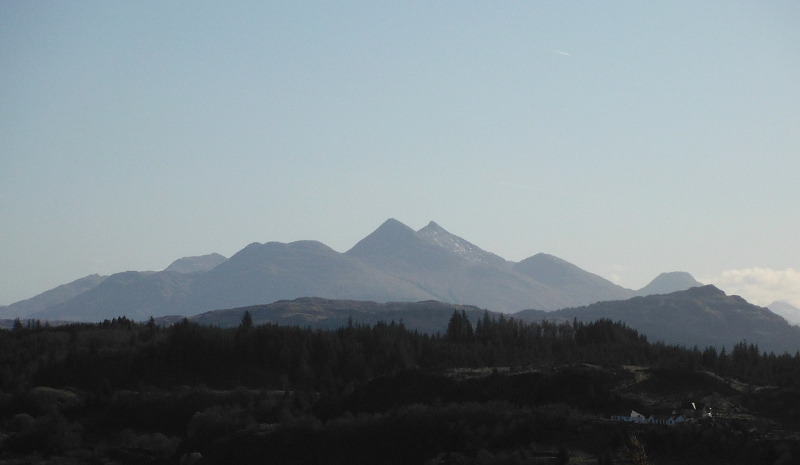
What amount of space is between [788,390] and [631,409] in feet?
75.5

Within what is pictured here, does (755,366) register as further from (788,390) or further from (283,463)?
(283,463)

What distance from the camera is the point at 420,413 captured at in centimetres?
12344

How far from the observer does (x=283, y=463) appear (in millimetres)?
118625

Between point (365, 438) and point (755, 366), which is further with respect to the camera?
point (755, 366)

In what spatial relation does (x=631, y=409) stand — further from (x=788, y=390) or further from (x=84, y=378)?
(x=84, y=378)

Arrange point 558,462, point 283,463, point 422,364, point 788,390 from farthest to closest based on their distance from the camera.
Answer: point 422,364
point 788,390
point 283,463
point 558,462

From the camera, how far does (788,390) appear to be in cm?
13550

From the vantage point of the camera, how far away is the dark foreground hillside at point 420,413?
103500 millimetres

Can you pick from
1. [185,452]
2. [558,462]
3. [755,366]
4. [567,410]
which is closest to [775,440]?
[558,462]

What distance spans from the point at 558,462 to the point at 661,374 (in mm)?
54526

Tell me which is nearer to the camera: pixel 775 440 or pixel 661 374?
pixel 775 440

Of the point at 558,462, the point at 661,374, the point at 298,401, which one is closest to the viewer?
the point at 558,462

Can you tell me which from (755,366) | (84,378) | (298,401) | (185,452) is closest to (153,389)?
(84,378)

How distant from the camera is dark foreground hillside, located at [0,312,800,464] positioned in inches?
4075
